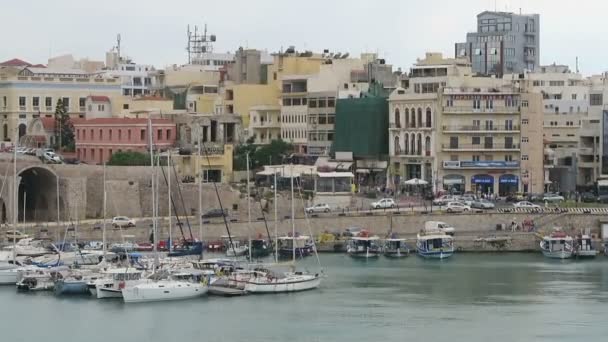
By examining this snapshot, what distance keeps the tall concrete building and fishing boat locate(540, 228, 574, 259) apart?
142 feet

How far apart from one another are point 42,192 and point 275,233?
563 inches

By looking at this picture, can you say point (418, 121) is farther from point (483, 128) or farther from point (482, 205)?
point (482, 205)

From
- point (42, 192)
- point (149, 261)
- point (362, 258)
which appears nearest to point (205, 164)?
point (42, 192)

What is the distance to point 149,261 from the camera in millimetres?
58250

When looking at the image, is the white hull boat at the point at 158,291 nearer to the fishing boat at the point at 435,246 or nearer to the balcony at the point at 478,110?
the fishing boat at the point at 435,246

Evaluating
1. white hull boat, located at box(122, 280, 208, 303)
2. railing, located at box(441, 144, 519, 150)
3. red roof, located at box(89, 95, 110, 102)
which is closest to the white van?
railing, located at box(441, 144, 519, 150)

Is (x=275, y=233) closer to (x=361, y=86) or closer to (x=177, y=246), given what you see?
(x=177, y=246)

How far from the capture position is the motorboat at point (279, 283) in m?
55.6

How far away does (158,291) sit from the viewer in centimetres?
5416

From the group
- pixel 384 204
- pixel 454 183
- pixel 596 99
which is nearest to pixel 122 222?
pixel 384 204

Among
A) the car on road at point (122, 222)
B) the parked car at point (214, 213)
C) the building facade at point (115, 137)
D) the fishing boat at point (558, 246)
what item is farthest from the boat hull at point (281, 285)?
the building facade at point (115, 137)

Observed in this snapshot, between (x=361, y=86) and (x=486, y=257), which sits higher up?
(x=361, y=86)

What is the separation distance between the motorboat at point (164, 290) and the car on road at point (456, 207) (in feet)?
53.1

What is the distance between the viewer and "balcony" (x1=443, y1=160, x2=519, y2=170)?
247 ft
